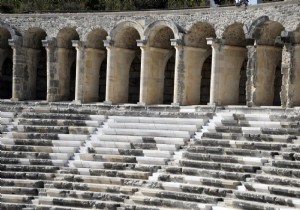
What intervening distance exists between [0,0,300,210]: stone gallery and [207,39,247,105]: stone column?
4 cm

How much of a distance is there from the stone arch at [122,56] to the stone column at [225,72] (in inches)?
135

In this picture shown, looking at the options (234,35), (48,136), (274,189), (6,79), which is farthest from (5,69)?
(274,189)

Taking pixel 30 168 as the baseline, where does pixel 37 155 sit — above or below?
above

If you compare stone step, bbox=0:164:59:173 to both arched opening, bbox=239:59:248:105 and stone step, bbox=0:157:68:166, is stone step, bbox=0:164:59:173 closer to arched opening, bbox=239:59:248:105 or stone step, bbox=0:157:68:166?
stone step, bbox=0:157:68:166

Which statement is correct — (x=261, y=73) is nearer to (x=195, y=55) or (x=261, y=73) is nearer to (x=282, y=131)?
(x=195, y=55)

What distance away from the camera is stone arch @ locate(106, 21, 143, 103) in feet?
91.4

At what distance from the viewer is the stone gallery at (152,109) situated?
67.5 ft

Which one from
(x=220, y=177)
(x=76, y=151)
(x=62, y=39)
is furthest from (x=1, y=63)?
(x=220, y=177)

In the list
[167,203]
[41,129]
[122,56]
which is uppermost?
[122,56]

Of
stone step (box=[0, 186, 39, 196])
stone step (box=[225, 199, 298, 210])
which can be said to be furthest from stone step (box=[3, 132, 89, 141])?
stone step (box=[225, 199, 298, 210])

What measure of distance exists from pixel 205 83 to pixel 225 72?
2.66 metres

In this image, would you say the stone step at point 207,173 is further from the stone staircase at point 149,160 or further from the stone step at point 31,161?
the stone step at point 31,161

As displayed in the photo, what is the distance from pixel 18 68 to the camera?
2984 cm

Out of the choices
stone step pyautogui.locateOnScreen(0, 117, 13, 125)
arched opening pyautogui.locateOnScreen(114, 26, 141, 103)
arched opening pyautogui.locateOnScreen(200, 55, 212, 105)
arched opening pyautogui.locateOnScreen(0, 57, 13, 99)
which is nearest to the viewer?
stone step pyautogui.locateOnScreen(0, 117, 13, 125)
